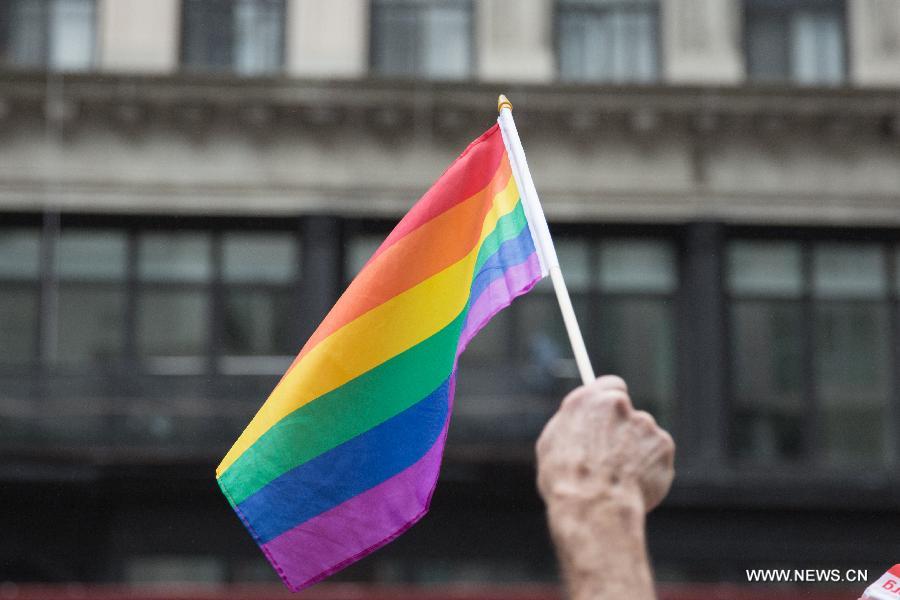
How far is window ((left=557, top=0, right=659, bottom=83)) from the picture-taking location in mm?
18312

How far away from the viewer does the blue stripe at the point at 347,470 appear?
546 centimetres

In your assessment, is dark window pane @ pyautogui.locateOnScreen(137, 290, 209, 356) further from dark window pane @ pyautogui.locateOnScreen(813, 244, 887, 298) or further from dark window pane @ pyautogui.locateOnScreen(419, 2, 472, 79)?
dark window pane @ pyautogui.locateOnScreen(813, 244, 887, 298)

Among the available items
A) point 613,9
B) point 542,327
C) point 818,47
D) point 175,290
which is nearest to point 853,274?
point 818,47

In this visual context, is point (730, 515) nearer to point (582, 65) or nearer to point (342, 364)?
point (582, 65)

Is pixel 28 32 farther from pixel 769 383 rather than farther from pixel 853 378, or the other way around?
pixel 853 378

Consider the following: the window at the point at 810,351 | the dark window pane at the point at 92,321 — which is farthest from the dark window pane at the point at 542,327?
the dark window pane at the point at 92,321

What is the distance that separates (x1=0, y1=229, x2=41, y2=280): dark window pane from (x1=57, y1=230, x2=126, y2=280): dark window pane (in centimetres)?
32

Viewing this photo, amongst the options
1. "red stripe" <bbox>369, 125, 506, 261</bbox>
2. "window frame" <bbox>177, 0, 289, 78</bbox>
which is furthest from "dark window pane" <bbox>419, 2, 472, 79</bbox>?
"red stripe" <bbox>369, 125, 506, 261</bbox>

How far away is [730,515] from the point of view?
17.9m

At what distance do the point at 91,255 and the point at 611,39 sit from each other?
265 inches

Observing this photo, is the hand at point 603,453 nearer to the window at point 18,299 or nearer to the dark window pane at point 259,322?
the dark window pane at point 259,322

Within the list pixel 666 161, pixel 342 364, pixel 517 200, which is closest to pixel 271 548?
pixel 342 364

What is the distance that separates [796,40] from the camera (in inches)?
723

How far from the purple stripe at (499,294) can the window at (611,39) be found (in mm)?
12567
